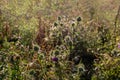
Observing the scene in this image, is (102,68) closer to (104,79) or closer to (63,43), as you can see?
(104,79)

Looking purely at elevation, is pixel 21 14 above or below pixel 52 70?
above

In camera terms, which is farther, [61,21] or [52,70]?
[61,21]

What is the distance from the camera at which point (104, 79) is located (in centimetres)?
315

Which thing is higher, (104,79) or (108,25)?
(108,25)

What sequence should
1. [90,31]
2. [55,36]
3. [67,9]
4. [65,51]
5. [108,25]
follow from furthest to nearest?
[67,9]
[108,25]
[90,31]
[55,36]
[65,51]

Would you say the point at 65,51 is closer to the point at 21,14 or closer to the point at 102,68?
the point at 102,68

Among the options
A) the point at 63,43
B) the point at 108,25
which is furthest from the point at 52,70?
the point at 108,25

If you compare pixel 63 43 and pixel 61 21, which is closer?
pixel 63 43

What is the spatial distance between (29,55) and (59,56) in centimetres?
60

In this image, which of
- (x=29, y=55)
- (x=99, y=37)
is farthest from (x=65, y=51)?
(x=99, y=37)

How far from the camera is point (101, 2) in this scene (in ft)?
18.7

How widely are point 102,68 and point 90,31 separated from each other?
94cm

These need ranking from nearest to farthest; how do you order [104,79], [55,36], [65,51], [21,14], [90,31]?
[104,79] → [65,51] → [55,36] → [90,31] → [21,14]

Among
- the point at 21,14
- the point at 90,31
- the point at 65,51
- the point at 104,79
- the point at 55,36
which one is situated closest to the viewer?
the point at 104,79
